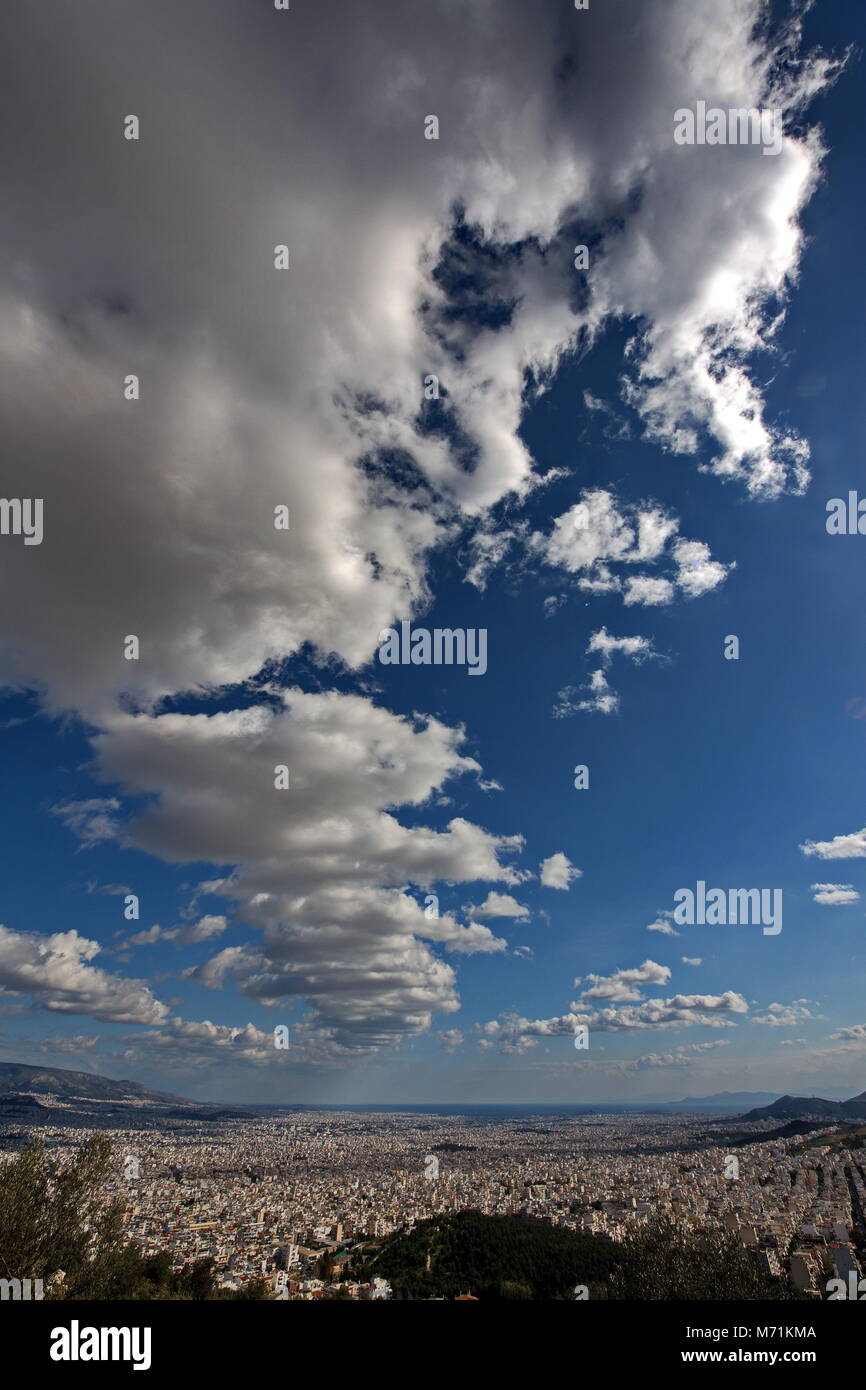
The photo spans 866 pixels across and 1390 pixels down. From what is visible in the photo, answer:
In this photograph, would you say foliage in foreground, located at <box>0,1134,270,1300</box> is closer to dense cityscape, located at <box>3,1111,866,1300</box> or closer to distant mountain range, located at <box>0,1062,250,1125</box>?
dense cityscape, located at <box>3,1111,866,1300</box>

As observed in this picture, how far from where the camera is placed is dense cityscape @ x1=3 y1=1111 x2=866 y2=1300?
27844 mm

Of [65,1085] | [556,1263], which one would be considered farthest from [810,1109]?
[65,1085]

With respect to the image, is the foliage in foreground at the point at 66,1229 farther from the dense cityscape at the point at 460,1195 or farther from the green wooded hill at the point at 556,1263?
the green wooded hill at the point at 556,1263

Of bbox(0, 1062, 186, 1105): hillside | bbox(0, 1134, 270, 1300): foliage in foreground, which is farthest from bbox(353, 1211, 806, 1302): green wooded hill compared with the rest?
bbox(0, 1062, 186, 1105): hillside

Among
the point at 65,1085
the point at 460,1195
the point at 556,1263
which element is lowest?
the point at 65,1085

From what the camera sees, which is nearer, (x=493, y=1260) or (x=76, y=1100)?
(x=493, y=1260)

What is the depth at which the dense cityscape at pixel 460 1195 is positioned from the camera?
2784 cm

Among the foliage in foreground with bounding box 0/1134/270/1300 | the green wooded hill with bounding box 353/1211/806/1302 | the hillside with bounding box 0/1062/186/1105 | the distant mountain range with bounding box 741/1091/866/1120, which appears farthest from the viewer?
the hillside with bounding box 0/1062/186/1105

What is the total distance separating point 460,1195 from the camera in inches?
1866

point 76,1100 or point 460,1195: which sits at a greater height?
point 460,1195

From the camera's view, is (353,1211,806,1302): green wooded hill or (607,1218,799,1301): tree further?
(353,1211,806,1302): green wooded hill

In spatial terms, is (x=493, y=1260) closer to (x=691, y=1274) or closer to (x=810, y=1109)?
(x=691, y=1274)
